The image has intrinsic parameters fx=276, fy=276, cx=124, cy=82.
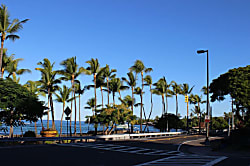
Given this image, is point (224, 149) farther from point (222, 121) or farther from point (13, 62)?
point (222, 121)

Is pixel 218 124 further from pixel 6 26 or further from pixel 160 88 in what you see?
pixel 6 26

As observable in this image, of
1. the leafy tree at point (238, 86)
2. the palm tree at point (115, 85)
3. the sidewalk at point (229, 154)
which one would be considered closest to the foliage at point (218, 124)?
the palm tree at point (115, 85)

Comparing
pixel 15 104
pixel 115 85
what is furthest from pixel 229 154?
pixel 115 85

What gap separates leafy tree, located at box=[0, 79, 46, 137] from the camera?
80.3 ft

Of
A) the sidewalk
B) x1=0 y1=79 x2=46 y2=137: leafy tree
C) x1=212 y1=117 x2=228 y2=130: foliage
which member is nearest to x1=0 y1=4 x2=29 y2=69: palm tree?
x1=0 y1=79 x2=46 y2=137: leafy tree

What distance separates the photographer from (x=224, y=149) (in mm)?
20984

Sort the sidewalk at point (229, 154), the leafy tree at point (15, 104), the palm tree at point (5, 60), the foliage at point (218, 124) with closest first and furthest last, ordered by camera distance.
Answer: the sidewalk at point (229, 154) → the leafy tree at point (15, 104) → the palm tree at point (5, 60) → the foliage at point (218, 124)

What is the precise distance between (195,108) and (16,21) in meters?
87.3

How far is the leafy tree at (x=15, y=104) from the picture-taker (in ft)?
80.3

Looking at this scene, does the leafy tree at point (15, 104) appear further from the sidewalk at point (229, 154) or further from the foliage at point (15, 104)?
the sidewalk at point (229, 154)

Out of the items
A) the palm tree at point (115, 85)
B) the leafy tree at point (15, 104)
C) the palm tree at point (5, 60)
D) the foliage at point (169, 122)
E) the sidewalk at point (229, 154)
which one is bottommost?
the foliage at point (169, 122)

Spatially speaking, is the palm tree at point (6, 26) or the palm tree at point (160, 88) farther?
the palm tree at point (160, 88)

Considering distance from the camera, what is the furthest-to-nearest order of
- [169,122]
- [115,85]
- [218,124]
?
[218,124] < [169,122] < [115,85]

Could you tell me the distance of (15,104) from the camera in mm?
24828
